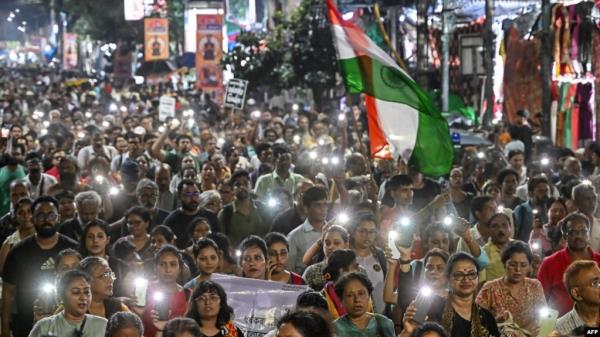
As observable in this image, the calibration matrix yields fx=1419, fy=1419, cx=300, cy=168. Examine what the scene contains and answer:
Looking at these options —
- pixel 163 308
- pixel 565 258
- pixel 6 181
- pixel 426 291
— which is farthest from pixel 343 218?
pixel 6 181

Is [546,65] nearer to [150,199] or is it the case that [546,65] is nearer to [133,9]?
[150,199]

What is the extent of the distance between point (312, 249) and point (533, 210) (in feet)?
10.0

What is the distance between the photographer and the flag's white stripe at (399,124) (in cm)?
1224

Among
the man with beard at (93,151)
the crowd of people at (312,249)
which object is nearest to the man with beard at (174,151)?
the man with beard at (93,151)

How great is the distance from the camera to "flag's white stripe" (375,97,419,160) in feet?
40.2

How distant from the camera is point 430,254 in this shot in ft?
29.1

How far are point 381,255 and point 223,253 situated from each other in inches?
44.6

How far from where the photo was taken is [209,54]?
38.2 meters

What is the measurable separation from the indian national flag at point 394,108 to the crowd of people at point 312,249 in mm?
298

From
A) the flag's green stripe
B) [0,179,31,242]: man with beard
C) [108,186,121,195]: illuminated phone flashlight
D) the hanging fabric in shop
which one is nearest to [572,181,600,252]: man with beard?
the flag's green stripe

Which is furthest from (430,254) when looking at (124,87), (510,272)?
(124,87)

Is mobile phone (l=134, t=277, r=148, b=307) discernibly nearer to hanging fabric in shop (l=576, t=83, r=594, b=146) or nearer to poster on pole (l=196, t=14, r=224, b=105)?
hanging fabric in shop (l=576, t=83, r=594, b=146)

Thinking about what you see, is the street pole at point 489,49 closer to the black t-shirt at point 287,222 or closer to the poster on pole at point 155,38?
the black t-shirt at point 287,222

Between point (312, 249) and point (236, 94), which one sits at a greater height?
point (236, 94)
